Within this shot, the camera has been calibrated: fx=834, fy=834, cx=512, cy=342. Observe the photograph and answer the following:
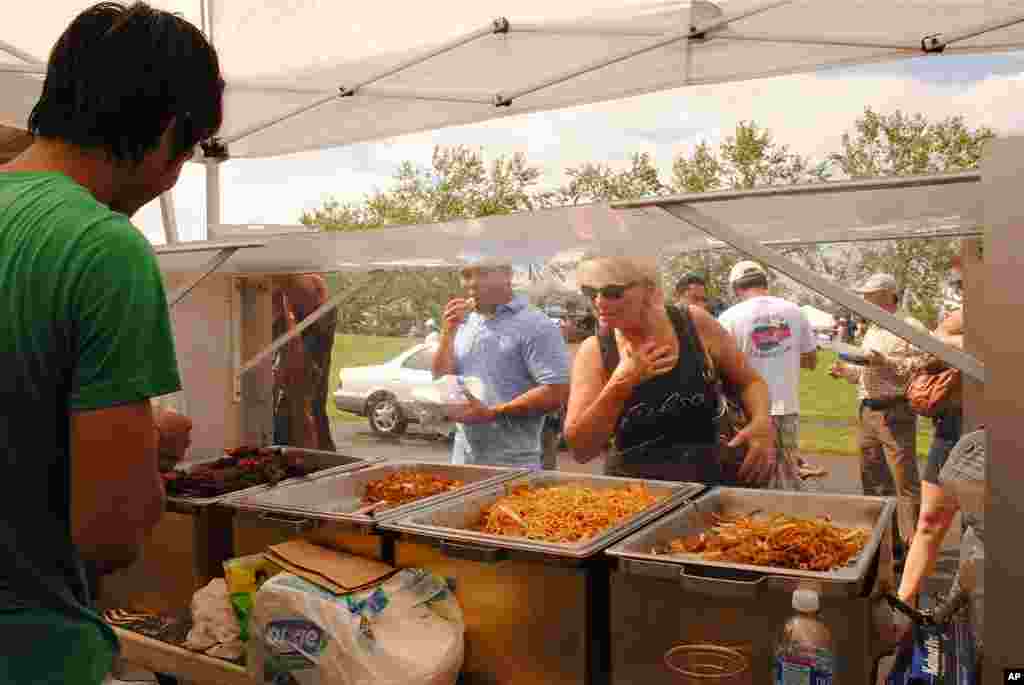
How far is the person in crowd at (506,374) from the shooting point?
12.0 ft

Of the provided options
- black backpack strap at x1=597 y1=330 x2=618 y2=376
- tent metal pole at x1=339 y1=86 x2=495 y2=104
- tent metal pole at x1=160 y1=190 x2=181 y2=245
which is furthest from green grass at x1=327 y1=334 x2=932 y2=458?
black backpack strap at x1=597 y1=330 x2=618 y2=376

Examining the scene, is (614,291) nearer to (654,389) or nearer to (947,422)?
(654,389)

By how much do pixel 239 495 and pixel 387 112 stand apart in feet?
6.67

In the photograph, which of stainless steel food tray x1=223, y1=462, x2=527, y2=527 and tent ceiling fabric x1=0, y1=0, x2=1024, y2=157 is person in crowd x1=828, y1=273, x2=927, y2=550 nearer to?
tent ceiling fabric x1=0, y1=0, x2=1024, y2=157

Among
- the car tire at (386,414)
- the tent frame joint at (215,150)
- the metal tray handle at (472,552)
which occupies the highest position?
the tent frame joint at (215,150)

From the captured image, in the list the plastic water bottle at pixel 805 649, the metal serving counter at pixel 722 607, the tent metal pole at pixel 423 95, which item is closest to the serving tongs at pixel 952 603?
the metal serving counter at pixel 722 607

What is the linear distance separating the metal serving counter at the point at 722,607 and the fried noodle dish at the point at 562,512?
0.24 metres

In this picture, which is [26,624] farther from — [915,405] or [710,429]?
[915,405]

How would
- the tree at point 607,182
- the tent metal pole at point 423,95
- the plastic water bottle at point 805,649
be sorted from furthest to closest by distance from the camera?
the tree at point 607,182 → the tent metal pole at point 423,95 → the plastic water bottle at point 805,649

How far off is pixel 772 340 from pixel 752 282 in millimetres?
324

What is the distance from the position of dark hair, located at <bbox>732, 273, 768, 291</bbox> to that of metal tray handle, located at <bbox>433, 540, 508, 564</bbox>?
2.92 metres

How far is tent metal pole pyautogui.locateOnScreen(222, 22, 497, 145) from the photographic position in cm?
332

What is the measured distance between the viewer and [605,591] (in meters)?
1.84

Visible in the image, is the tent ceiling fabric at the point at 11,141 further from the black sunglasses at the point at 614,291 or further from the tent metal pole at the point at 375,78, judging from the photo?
the black sunglasses at the point at 614,291
